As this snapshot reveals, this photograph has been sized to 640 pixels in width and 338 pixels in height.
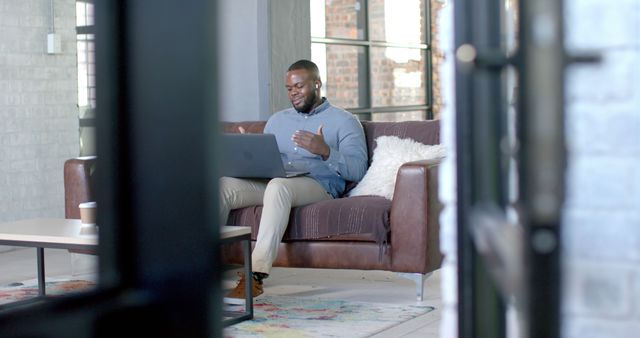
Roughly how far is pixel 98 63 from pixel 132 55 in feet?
0.06

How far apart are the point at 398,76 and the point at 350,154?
4.42m

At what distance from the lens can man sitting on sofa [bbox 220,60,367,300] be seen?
174 inches

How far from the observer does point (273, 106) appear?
6633mm

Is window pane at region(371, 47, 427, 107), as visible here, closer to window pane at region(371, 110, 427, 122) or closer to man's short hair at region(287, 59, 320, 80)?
window pane at region(371, 110, 427, 122)

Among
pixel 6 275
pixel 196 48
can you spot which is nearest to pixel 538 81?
pixel 196 48

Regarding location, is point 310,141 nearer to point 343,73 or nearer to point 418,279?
point 418,279

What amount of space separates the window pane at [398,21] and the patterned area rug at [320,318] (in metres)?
4.74

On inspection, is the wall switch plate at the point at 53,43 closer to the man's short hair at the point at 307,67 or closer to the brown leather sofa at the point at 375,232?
the man's short hair at the point at 307,67

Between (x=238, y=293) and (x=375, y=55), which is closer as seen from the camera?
(x=238, y=293)

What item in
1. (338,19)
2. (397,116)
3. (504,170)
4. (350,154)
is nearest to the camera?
(504,170)

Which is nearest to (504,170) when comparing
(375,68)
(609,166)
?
(609,166)

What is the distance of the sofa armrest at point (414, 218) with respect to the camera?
4.22 meters

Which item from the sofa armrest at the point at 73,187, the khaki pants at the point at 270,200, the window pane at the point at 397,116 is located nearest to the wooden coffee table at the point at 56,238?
the khaki pants at the point at 270,200

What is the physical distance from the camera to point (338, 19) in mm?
8242
